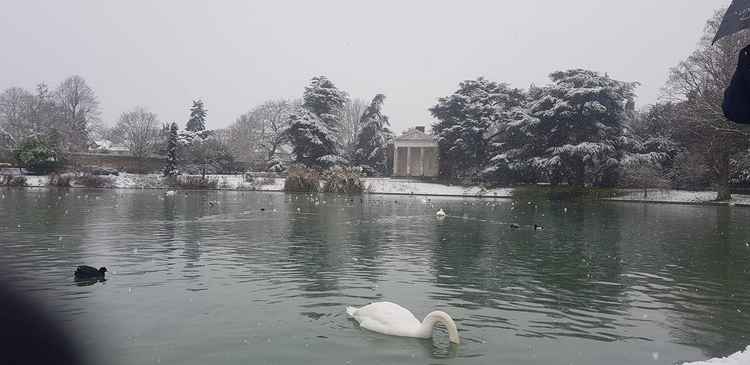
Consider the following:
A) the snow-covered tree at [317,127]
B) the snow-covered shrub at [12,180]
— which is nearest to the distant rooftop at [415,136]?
the snow-covered tree at [317,127]

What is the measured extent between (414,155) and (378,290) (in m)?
64.7

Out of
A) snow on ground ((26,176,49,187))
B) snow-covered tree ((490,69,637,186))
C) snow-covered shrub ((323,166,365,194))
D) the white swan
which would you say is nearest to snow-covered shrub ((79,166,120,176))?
snow on ground ((26,176,49,187))

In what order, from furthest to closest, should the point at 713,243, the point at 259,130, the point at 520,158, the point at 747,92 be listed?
the point at 259,130, the point at 520,158, the point at 713,243, the point at 747,92

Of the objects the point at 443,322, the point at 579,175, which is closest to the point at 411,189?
the point at 579,175

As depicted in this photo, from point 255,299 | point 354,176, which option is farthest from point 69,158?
point 255,299

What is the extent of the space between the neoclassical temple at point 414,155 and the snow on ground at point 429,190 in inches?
669

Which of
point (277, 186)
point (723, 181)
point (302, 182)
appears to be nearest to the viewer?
point (723, 181)

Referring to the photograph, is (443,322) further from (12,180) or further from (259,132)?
(259,132)

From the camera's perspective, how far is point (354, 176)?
4822cm

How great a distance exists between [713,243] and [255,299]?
1490cm

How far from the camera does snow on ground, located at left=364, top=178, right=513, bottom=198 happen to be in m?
51.8

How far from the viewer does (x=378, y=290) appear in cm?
1034

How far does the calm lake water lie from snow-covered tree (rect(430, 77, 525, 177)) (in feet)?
129

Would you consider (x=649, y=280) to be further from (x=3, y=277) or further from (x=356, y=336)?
(x=3, y=277)
